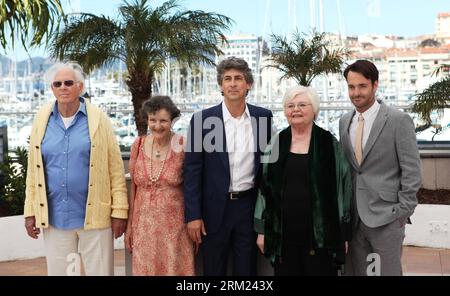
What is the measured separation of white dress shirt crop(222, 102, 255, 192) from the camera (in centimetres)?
409

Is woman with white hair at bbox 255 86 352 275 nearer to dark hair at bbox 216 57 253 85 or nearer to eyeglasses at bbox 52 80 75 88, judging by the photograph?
dark hair at bbox 216 57 253 85

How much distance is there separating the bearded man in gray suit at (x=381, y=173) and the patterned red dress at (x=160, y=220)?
1.03 metres

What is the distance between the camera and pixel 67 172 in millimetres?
4086

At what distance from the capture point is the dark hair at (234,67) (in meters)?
4.07

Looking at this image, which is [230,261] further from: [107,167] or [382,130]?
[382,130]

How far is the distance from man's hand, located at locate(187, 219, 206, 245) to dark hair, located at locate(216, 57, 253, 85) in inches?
32.7

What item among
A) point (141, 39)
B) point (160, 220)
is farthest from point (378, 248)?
point (141, 39)

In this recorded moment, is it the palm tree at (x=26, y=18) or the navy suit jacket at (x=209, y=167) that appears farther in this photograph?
the palm tree at (x=26, y=18)

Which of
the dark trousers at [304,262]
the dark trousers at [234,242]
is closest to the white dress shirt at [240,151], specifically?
the dark trousers at [234,242]

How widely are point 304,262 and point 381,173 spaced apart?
0.67 meters

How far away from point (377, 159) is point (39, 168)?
1951 mm

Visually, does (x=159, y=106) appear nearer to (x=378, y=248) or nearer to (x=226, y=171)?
(x=226, y=171)

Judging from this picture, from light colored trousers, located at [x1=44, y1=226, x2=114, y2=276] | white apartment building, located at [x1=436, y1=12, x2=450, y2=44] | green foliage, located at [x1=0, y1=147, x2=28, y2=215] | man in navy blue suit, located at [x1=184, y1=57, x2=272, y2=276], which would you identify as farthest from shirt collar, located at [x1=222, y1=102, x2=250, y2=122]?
white apartment building, located at [x1=436, y1=12, x2=450, y2=44]

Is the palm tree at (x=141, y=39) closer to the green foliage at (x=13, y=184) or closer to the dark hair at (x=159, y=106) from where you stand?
the green foliage at (x=13, y=184)
